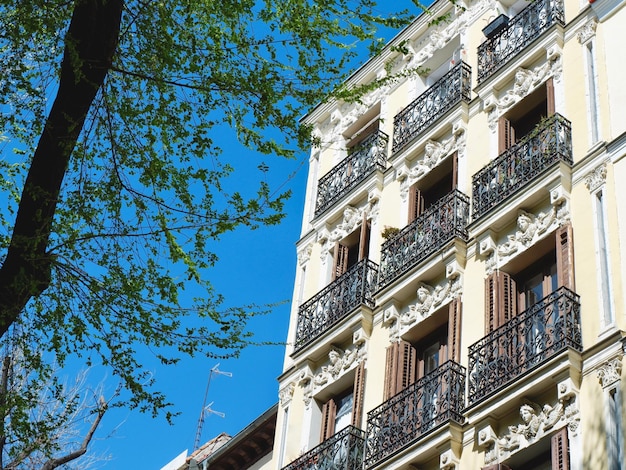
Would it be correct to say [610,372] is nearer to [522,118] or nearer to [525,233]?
[525,233]

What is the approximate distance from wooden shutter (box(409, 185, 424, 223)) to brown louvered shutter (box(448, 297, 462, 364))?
3.09m

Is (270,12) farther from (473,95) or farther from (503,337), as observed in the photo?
(473,95)

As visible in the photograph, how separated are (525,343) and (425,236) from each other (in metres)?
4.23

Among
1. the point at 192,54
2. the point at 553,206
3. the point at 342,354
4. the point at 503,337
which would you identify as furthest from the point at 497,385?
the point at 192,54

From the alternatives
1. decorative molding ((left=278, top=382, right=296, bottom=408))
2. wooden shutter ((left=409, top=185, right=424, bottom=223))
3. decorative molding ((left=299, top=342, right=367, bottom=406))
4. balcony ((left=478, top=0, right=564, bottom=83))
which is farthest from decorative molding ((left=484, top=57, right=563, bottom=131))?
decorative molding ((left=278, top=382, right=296, bottom=408))

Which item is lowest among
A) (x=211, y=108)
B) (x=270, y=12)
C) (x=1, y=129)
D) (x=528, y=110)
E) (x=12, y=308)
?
(x=12, y=308)

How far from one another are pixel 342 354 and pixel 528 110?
5364 mm

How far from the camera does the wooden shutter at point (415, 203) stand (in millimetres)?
21578

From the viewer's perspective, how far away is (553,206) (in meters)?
17.8

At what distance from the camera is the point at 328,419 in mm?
20594

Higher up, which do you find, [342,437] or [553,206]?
[553,206]

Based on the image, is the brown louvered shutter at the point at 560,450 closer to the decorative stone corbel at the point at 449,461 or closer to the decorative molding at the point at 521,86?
the decorative stone corbel at the point at 449,461

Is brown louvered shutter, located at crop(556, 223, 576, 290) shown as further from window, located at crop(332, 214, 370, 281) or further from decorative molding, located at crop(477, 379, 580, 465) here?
window, located at crop(332, 214, 370, 281)

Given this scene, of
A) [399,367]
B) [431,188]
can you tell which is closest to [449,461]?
[399,367]
